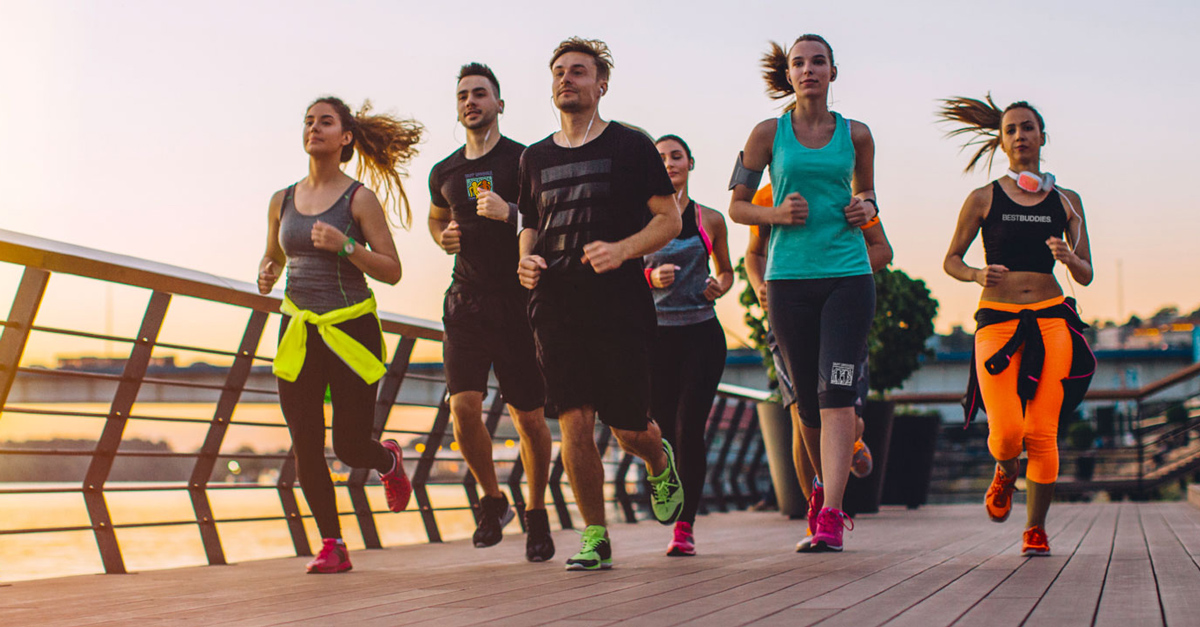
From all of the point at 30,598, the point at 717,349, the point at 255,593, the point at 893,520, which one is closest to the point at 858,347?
the point at 717,349

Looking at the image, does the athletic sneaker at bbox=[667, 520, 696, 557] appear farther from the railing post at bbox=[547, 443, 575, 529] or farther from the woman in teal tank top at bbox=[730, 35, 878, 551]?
the railing post at bbox=[547, 443, 575, 529]

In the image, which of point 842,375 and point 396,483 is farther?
point 396,483

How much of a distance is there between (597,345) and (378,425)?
9.23ft

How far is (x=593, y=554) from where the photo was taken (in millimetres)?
3713

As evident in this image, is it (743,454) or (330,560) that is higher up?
(743,454)

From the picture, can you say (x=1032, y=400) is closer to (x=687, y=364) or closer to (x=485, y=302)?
(x=687, y=364)

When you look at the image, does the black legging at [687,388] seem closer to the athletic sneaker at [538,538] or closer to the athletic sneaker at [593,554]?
the athletic sneaker at [538,538]

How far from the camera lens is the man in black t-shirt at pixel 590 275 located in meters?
3.71

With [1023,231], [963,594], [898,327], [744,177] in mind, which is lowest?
[963,594]

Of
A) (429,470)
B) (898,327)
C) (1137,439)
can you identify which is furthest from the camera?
(1137,439)

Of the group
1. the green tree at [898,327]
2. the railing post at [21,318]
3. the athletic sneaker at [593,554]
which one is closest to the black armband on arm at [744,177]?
the athletic sneaker at [593,554]

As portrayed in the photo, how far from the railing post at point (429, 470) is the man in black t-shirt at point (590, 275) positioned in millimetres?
2494

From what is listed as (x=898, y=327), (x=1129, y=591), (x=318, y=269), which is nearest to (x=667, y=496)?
(x=318, y=269)

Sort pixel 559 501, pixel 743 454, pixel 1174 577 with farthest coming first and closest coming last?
pixel 743 454
pixel 559 501
pixel 1174 577
